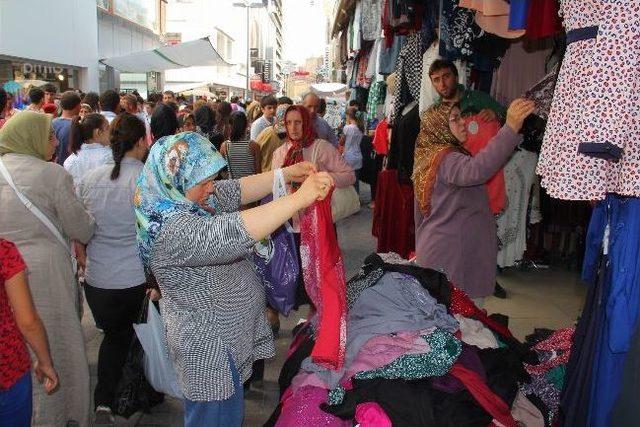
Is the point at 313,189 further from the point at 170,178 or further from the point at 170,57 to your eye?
the point at 170,57

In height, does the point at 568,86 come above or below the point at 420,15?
below

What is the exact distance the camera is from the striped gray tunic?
2074 mm

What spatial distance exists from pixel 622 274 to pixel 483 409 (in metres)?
0.77

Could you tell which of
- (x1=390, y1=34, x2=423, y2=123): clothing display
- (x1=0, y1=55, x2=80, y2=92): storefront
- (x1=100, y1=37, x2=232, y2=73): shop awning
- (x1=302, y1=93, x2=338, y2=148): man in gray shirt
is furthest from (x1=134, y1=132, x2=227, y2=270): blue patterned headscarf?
(x1=100, y1=37, x2=232, y2=73): shop awning

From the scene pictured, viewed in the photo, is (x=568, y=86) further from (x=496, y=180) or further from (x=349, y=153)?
(x=349, y=153)

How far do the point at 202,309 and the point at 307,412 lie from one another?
604 mm

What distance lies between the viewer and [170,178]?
7.16 feet

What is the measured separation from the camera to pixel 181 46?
54.0 feet

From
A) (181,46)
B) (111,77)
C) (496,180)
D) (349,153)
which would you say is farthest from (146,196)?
(111,77)

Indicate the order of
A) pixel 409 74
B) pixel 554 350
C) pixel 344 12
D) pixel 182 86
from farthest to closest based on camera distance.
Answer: pixel 182 86, pixel 344 12, pixel 409 74, pixel 554 350

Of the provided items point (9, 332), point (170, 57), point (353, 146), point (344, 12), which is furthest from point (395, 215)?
point (170, 57)

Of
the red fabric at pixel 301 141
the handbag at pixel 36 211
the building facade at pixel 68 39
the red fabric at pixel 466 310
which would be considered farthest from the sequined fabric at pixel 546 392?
the building facade at pixel 68 39

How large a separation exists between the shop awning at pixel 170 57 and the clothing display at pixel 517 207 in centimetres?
1279

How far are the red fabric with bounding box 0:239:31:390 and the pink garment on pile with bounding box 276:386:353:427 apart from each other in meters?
1.08
